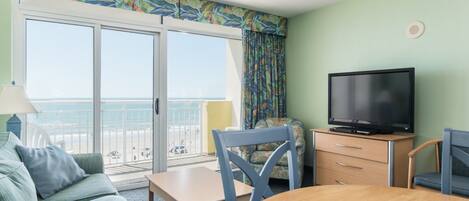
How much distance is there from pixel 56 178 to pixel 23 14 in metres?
1.79

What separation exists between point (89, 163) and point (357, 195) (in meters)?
2.23

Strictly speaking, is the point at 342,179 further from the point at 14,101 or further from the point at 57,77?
the point at 57,77

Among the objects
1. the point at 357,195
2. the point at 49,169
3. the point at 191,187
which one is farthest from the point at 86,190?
the point at 357,195

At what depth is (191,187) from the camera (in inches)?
92.7

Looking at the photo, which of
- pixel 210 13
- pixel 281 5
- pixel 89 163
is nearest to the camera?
pixel 89 163

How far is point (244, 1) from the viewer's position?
3754 mm

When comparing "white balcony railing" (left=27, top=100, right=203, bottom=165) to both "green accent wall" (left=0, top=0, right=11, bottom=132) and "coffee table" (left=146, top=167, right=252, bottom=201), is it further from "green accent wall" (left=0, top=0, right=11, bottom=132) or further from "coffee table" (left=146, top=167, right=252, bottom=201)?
"coffee table" (left=146, top=167, right=252, bottom=201)

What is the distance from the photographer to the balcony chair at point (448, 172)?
1.41 m

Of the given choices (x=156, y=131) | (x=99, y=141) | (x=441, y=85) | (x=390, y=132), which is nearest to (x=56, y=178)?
(x=99, y=141)

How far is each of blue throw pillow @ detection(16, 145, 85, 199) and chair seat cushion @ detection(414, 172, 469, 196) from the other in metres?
2.80

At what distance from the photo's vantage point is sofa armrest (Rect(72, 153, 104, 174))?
254cm

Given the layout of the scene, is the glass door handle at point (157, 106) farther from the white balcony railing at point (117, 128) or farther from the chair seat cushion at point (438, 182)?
the chair seat cushion at point (438, 182)

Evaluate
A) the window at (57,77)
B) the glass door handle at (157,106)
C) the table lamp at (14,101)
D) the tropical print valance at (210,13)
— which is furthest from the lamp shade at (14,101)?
the glass door handle at (157,106)

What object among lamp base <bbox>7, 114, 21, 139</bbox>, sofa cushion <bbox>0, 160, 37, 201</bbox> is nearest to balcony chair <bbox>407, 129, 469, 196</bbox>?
sofa cushion <bbox>0, 160, 37, 201</bbox>
